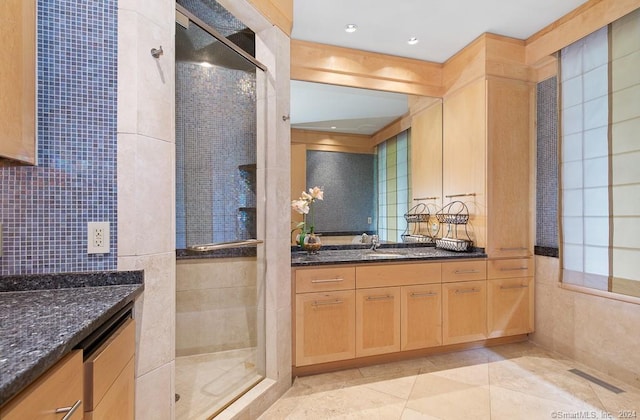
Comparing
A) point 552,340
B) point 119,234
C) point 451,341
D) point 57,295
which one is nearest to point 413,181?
point 451,341

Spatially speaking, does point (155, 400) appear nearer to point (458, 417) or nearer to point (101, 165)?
point (101, 165)

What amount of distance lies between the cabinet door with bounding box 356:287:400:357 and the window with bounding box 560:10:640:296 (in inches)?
55.1

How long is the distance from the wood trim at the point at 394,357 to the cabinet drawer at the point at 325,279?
0.57 m

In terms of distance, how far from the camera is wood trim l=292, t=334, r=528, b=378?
2248mm

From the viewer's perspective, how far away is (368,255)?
2562mm

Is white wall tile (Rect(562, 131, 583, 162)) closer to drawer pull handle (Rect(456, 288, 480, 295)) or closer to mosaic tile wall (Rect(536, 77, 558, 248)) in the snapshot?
mosaic tile wall (Rect(536, 77, 558, 248))

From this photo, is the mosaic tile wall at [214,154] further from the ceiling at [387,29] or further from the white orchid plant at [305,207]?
the ceiling at [387,29]

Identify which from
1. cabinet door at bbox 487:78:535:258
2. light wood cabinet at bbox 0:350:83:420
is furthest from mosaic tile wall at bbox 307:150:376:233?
light wood cabinet at bbox 0:350:83:420

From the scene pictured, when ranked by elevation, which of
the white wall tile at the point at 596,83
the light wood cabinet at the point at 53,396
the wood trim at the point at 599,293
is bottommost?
the wood trim at the point at 599,293

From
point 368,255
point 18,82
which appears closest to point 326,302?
point 368,255

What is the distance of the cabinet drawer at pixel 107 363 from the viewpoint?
2.72ft

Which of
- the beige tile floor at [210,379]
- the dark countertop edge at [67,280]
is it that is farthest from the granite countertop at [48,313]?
the beige tile floor at [210,379]

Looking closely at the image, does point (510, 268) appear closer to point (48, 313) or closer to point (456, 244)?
point (456, 244)

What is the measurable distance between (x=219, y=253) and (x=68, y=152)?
3.09ft
